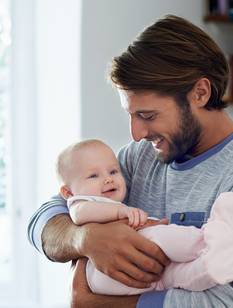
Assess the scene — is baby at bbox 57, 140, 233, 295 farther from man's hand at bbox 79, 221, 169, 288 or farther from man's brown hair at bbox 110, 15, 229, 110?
man's brown hair at bbox 110, 15, 229, 110

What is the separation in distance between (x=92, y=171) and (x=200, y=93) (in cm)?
35

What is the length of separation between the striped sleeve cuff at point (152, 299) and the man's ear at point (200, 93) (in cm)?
51

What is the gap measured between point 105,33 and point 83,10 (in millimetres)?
152

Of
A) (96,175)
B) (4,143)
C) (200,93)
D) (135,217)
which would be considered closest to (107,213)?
(135,217)

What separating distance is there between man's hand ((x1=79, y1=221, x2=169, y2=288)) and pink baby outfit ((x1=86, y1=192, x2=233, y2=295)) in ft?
0.08

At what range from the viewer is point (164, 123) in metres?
1.79

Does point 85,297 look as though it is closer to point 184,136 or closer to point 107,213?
point 107,213

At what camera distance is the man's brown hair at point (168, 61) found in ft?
5.72

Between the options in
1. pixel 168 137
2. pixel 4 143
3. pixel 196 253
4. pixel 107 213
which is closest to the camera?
pixel 196 253

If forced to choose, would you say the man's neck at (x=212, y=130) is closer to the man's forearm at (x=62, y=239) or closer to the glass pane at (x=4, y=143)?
the man's forearm at (x=62, y=239)

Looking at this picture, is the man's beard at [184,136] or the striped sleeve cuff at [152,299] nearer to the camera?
the striped sleeve cuff at [152,299]

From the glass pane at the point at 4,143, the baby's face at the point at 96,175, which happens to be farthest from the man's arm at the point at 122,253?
the glass pane at the point at 4,143

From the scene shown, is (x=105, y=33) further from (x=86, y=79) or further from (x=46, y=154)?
(x=46, y=154)

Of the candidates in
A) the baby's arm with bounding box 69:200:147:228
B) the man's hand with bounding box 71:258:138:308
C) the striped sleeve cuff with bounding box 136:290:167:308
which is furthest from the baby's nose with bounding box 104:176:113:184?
the striped sleeve cuff with bounding box 136:290:167:308
